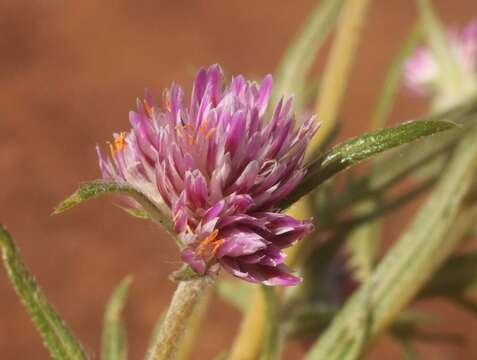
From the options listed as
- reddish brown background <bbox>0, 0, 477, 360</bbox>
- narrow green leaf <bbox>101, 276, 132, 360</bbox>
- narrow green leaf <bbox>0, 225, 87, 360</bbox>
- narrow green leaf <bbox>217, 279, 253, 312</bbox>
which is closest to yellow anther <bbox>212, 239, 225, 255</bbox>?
narrow green leaf <bbox>0, 225, 87, 360</bbox>

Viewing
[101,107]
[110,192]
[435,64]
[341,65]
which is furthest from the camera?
[101,107]

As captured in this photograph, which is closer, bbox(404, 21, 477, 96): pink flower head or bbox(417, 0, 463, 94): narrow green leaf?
bbox(417, 0, 463, 94): narrow green leaf

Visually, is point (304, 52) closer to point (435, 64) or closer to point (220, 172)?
point (435, 64)

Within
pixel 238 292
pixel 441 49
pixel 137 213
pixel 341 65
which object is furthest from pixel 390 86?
pixel 137 213

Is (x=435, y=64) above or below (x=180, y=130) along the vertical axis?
above

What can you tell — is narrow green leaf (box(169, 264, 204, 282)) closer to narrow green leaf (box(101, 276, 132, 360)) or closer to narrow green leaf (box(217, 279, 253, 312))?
narrow green leaf (box(101, 276, 132, 360))

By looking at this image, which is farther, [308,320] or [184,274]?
[308,320]
